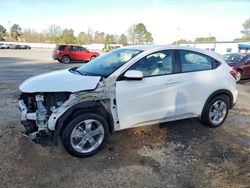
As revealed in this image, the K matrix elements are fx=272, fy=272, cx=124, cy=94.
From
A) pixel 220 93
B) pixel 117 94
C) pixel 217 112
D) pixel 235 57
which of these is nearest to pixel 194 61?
pixel 220 93

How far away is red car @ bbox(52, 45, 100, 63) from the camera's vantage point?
2380 centimetres

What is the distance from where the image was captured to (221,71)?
18.2ft

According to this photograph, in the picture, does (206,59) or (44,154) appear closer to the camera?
(44,154)

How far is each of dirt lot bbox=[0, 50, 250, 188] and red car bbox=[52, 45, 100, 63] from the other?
18.7 meters

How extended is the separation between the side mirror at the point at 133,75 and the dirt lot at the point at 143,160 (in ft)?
3.96

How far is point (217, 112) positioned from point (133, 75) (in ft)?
7.97

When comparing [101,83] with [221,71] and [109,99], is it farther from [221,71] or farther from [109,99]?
[221,71]

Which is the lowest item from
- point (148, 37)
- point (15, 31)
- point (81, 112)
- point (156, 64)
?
point (81, 112)

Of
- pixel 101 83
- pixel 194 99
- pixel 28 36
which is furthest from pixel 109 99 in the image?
pixel 28 36

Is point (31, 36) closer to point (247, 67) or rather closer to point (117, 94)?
point (247, 67)

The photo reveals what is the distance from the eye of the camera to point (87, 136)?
424cm

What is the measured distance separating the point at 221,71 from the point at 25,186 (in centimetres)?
419

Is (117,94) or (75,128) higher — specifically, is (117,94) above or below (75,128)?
above

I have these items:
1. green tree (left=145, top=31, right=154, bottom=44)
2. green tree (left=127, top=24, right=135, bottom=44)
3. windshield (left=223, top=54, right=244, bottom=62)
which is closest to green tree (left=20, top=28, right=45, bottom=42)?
green tree (left=127, top=24, right=135, bottom=44)
